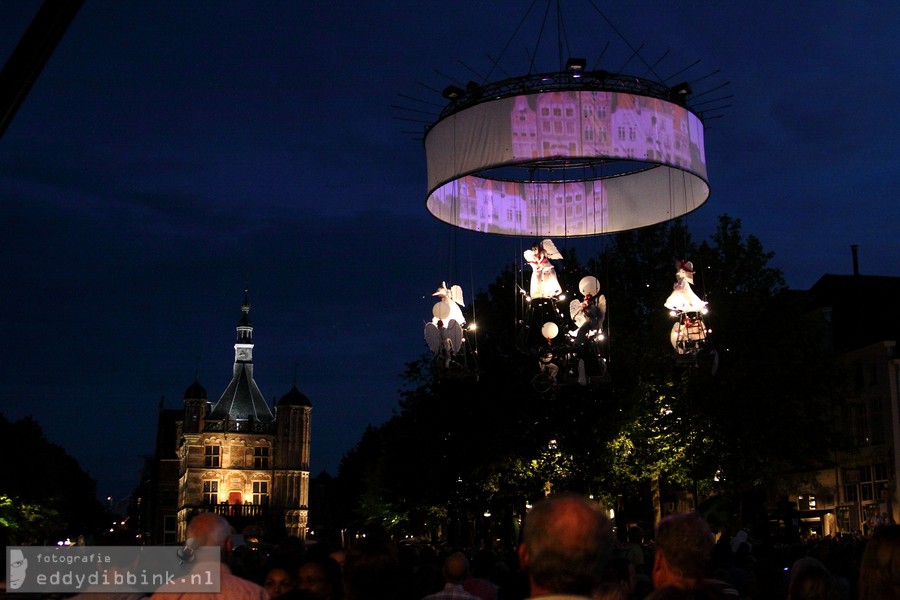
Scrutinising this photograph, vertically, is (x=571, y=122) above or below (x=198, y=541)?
above

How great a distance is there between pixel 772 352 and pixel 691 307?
16889mm

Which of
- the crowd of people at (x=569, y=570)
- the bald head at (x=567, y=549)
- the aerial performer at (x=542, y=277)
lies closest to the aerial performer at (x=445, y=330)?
the aerial performer at (x=542, y=277)

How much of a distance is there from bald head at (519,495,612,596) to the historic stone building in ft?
364

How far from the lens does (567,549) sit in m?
3.92

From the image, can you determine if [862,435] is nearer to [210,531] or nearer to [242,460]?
[210,531]

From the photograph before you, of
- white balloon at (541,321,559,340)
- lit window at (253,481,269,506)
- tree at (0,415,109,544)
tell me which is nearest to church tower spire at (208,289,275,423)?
lit window at (253,481,269,506)

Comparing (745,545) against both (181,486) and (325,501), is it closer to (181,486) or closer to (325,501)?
(181,486)

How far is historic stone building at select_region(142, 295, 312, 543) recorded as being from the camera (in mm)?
116562

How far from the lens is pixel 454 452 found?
41.4 meters

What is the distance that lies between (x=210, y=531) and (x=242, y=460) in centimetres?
11698

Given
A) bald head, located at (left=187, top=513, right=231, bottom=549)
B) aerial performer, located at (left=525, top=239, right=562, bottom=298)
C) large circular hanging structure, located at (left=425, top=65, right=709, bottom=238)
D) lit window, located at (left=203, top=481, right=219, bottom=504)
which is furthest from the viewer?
lit window, located at (left=203, top=481, right=219, bottom=504)

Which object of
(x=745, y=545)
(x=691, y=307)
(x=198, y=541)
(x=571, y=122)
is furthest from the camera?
(x=691, y=307)

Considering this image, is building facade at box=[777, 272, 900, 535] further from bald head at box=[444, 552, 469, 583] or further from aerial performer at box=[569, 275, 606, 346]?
bald head at box=[444, 552, 469, 583]

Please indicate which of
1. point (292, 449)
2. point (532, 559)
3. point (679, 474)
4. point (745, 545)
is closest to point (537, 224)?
point (745, 545)
